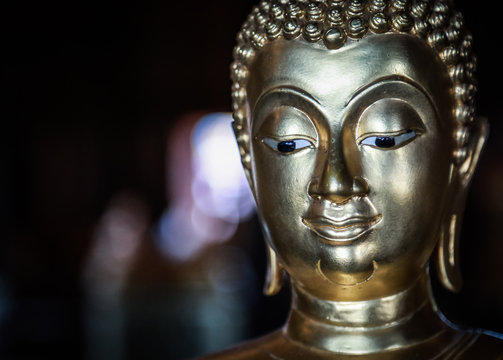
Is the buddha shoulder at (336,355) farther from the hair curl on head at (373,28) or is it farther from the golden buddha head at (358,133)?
the hair curl on head at (373,28)

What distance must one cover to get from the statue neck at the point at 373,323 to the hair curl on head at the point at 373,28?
0.35 m

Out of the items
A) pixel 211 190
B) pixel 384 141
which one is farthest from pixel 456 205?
pixel 211 190

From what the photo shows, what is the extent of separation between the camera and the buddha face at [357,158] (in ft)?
5.08

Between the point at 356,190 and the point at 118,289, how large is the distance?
4486mm

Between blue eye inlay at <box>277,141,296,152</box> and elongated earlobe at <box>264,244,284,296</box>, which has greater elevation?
blue eye inlay at <box>277,141,296,152</box>

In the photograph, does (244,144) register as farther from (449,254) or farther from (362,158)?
(449,254)

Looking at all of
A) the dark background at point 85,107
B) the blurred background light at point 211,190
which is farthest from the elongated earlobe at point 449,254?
the blurred background light at point 211,190

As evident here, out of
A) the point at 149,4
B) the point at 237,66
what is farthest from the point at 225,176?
the point at 237,66

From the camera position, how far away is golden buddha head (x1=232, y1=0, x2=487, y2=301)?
5.08ft

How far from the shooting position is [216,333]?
5598mm

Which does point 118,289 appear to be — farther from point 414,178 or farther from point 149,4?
point 414,178

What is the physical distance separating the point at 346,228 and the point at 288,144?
0.74ft

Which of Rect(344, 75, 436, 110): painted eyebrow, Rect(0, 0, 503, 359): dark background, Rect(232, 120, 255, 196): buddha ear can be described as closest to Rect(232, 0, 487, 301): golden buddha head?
Rect(344, 75, 436, 110): painted eyebrow

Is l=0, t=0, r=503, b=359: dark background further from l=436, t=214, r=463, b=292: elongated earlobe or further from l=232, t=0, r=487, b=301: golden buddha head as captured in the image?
l=232, t=0, r=487, b=301: golden buddha head
